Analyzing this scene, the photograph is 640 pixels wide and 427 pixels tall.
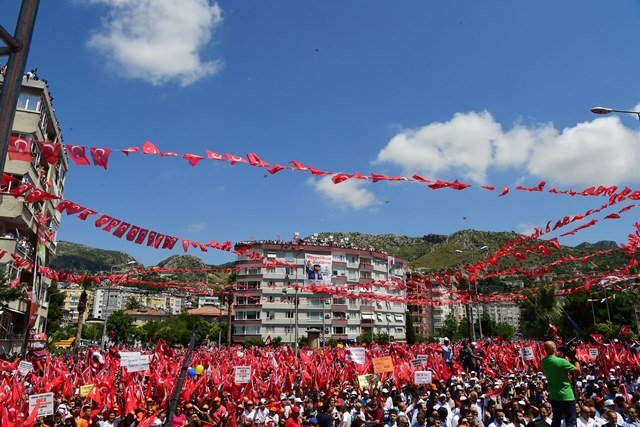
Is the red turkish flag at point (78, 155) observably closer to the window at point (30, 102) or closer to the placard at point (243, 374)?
the placard at point (243, 374)

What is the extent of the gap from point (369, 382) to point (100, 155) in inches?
449

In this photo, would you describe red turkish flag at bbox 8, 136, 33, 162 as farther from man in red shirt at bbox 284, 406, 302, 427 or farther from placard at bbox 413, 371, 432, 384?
placard at bbox 413, 371, 432, 384

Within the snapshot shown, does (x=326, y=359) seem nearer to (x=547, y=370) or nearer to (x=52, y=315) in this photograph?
(x=547, y=370)

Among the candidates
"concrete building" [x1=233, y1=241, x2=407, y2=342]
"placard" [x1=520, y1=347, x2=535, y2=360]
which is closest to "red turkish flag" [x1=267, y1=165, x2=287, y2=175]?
"placard" [x1=520, y1=347, x2=535, y2=360]

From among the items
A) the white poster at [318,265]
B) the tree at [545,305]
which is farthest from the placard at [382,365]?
the white poster at [318,265]

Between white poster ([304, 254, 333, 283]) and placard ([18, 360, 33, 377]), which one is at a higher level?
white poster ([304, 254, 333, 283])

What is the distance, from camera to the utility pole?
10.5ft

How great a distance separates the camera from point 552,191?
406 inches

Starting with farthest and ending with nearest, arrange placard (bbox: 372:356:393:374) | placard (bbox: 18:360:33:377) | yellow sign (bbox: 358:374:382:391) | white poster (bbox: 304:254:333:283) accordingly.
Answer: white poster (bbox: 304:254:333:283), placard (bbox: 372:356:393:374), yellow sign (bbox: 358:374:382:391), placard (bbox: 18:360:33:377)

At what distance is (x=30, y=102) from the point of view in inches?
1167

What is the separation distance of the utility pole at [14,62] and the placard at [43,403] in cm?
899

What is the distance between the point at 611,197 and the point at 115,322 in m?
90.8

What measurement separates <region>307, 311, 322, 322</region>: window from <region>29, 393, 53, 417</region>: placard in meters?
62.1

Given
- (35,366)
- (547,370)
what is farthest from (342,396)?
(35,366)
